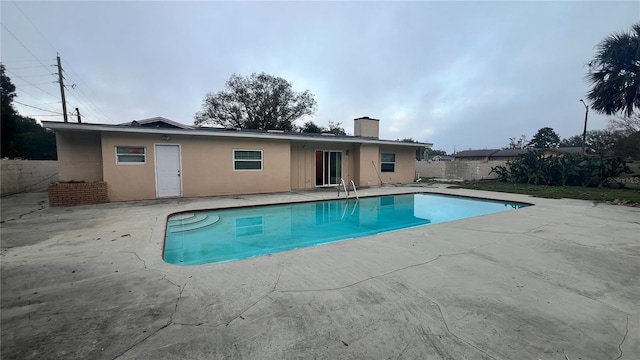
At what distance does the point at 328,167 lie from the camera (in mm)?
14711

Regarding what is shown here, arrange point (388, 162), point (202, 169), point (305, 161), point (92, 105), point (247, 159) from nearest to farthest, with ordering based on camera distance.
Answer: point (202, 169), point (247, 159), point (305, 161), point (388, 162), point (92, 105)

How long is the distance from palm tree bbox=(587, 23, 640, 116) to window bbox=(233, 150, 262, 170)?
595 inches

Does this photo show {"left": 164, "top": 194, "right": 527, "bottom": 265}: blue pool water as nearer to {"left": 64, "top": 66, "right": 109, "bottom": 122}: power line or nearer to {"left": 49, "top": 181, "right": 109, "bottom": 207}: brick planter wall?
{"left": 49, "top": 181, "right": 109, "bottom": 207}: brick planter wall

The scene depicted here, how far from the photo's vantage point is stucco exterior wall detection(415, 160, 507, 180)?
60.8 feet

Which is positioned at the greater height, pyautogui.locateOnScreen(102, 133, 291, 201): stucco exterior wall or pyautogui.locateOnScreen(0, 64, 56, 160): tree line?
pyautogui.locateOnScreen(0, 64, 56, 160): tree line

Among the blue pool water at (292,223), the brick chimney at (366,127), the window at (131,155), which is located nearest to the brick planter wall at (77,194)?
the window at (131,155)

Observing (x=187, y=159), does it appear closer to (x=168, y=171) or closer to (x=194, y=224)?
(x=168, y=171)

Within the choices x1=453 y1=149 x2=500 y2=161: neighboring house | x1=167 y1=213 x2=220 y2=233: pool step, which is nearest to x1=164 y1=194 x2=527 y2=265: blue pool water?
x1=167 y1=213 x2=220 y2=233: pool step

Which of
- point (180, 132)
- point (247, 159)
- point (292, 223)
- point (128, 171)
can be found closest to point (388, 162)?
point (247, 159)

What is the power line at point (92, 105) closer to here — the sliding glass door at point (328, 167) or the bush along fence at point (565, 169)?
the sliding glass door at point (328, 167)

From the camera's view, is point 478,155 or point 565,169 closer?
point 565,169

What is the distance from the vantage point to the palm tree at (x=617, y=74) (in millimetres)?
10930

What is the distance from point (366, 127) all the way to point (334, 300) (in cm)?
1560

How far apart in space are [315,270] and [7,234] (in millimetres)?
6240
